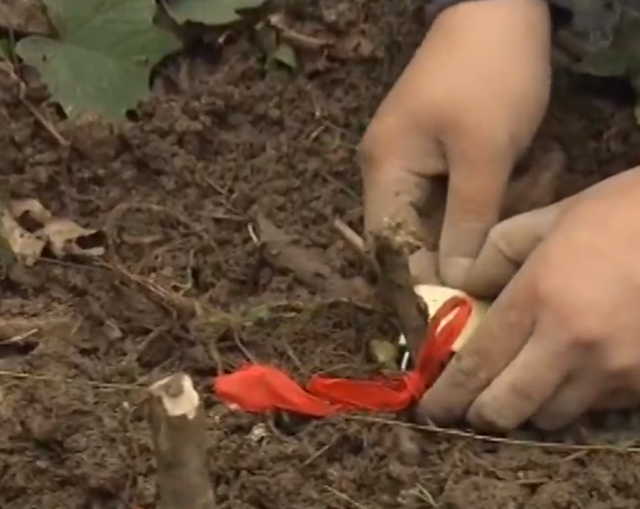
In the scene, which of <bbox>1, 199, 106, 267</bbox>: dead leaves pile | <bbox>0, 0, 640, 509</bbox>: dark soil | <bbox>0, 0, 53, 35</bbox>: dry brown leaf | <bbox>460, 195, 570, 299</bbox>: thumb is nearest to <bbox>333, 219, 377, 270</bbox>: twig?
<bbox>0, 0, 640, 509</bbox>: dark soil

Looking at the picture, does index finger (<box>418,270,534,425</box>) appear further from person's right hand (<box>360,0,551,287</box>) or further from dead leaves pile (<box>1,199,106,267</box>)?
dead leaves pile (<box>1,199,106,267</box>)

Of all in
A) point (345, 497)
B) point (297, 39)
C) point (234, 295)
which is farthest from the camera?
point (297, 39)

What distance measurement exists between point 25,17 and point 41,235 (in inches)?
12.9

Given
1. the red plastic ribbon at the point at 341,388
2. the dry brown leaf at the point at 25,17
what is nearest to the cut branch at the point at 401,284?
the red plastic ribbon at the point at 341,388

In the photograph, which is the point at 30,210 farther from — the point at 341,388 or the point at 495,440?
the point at 495,440

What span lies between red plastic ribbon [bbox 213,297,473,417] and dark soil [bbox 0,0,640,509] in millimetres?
18

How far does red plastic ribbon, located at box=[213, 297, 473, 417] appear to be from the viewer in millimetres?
1115

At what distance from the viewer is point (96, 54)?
4.73 ft

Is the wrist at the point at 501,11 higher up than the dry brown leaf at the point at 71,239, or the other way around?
the wrist at the point at 501,11

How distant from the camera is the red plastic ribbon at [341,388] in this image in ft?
3.66

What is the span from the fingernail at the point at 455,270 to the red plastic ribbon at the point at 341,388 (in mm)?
87

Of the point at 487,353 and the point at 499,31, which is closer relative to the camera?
the point at 487,353

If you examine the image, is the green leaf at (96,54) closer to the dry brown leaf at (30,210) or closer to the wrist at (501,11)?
the dry brown leaf at (30,210)

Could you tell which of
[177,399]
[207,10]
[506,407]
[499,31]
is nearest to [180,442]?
[177,399]
